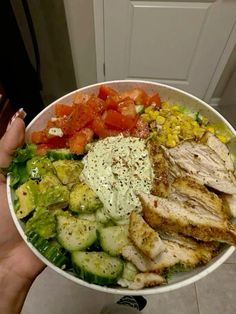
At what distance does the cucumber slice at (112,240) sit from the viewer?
0.93 metres

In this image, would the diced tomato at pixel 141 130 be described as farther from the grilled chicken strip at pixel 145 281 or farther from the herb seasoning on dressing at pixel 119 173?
the grilled chicken strip at pixel 145 281

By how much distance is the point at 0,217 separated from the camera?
1257 mm

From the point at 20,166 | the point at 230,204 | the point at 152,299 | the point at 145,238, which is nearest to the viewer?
the point at 145,238

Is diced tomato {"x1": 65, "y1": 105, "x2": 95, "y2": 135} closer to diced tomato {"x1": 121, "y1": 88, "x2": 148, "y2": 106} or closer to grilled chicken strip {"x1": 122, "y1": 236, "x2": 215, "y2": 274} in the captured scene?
diced tomato {"x1": 121, "y1": 88, "x2": 148, "y2": 106}

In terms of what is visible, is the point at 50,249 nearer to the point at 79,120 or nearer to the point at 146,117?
the point at 79,120

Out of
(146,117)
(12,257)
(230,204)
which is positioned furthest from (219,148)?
(12,257)

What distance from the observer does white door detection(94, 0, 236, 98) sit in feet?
6.35

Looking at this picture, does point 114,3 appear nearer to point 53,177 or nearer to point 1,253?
point 53,177

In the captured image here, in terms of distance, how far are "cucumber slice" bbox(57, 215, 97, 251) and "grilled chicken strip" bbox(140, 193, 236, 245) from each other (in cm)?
20

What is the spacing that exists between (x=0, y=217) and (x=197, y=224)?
0.87 meters

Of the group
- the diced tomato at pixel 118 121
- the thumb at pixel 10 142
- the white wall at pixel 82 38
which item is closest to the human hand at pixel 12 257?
the thumb at pixel 10 142

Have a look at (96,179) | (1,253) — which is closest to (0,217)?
(1,253)

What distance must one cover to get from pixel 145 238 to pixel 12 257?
712mm

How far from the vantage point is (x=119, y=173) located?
1091mm
